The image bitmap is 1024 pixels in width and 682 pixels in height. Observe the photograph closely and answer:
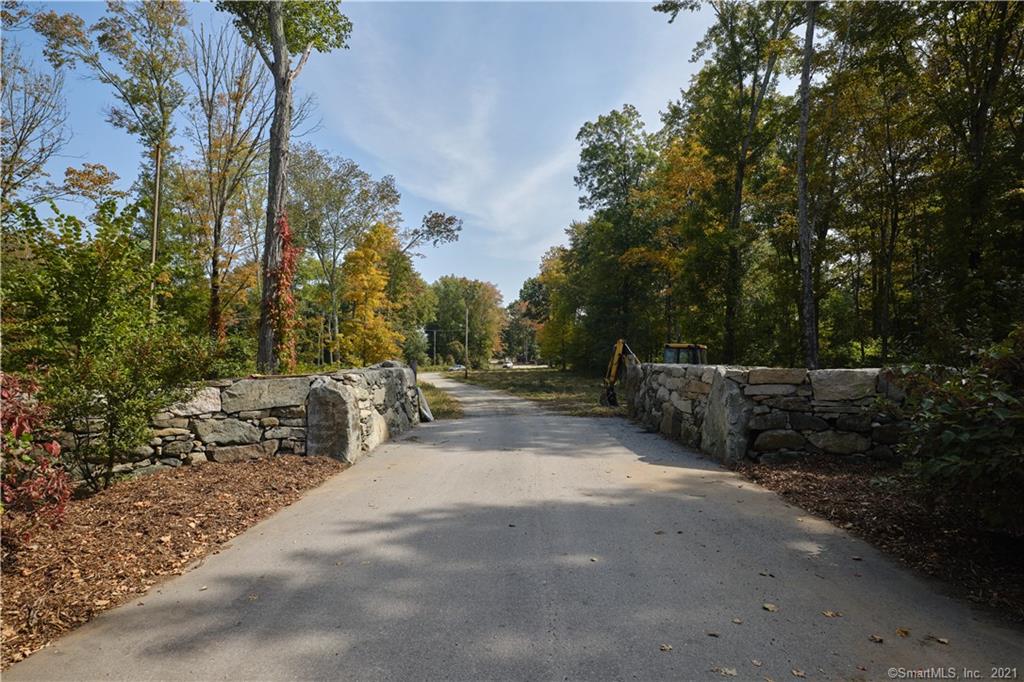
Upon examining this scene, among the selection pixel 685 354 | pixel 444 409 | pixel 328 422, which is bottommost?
pixel 444 409

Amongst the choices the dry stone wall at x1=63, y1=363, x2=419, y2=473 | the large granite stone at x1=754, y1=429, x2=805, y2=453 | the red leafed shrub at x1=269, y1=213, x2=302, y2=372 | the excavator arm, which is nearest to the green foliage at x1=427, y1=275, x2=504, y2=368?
the excavator arm

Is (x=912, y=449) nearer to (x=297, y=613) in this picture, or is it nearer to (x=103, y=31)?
(x=297, y=613)

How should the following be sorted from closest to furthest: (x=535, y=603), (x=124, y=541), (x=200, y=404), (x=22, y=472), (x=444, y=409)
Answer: (x=535, y=603) < (x=22, y=472) < (x=124, y=541) < (x=200, y=404) < (x=444, y=409)

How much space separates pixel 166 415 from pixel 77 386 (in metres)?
1.13

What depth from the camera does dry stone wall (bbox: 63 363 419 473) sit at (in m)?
5.49

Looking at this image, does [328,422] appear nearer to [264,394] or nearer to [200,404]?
[264,394]

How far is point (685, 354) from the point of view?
14844mm

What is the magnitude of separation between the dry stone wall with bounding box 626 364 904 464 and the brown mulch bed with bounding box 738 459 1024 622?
2.59ft

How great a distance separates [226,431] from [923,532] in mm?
6774

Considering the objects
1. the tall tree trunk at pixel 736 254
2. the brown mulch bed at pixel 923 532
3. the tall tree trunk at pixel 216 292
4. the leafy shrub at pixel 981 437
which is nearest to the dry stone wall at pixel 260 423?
the brown mulch bed at pixel 923 532

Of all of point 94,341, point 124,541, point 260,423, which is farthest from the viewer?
point 260,423

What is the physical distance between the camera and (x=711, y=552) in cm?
347

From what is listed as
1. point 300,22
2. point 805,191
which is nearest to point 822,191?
point 805,191

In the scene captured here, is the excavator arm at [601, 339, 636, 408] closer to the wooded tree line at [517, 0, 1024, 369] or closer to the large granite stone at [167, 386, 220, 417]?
the wooded tree line at [517, 0, 1024, 369]
